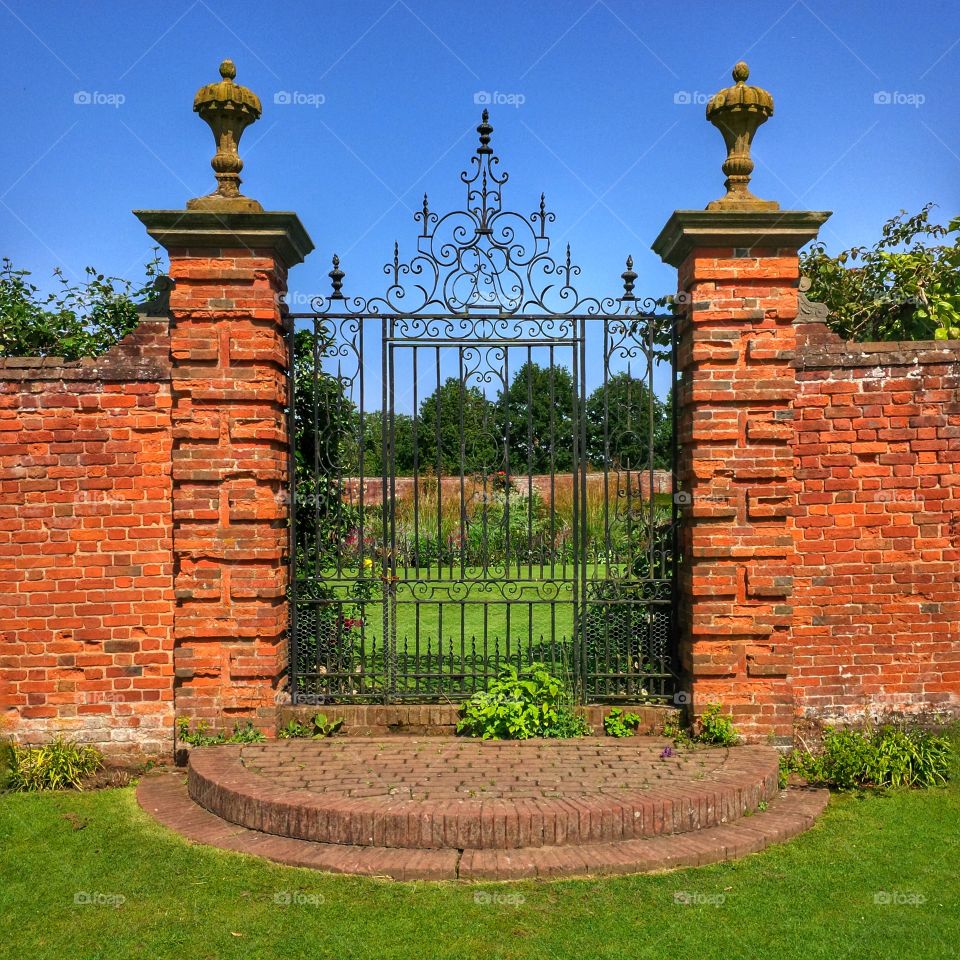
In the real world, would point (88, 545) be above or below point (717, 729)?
above

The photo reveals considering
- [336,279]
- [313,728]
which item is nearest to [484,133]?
[336,279]

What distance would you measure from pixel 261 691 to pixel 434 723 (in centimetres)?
127

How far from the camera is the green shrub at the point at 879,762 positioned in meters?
5.46

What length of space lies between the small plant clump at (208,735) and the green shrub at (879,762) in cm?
372

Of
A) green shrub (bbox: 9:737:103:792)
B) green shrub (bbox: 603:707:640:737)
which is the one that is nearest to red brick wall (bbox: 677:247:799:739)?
green shrub (bbox: 603:707:640:737)

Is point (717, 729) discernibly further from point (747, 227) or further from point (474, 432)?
point (747, 227)

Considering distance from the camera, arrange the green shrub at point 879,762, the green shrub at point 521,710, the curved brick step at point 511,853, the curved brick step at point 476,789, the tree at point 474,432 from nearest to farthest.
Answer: the curved brick step at point 511,853 → the curved brick step at point 476,789 → the green shrub at point 879,762 → the green shrub at point 521,710 → the tree at point 474,432

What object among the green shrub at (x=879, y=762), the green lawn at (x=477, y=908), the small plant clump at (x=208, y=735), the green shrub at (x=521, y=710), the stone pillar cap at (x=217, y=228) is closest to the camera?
the green lawn at (x=477, y=908)

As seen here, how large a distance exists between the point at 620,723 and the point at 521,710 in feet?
2.40

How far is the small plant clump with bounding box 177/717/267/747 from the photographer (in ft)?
18.8

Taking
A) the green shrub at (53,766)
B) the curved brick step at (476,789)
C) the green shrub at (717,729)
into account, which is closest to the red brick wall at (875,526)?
the green shrub at (717,729)

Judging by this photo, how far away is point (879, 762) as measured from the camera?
545 cm

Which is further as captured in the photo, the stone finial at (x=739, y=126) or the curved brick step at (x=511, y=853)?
the stone finial at (x=739, y=126)

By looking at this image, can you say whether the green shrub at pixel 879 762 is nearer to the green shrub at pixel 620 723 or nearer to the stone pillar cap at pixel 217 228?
the green shrub at pixel 620 723
